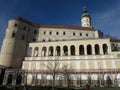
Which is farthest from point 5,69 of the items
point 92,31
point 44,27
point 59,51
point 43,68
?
point 92,31

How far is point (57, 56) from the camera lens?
48.8 m

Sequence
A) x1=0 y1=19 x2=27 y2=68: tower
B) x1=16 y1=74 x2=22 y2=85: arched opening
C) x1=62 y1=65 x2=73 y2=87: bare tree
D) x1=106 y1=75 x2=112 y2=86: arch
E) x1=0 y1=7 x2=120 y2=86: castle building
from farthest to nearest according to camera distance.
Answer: x1=0 y1=19 x2=27 y2=68: tower, x1=16 y1=74 x2=22 y2=85: arched opening, x1=0 y1=7 x2=120 y2=86: castle building, x1=62 y1=65 x2=73 y2=87: bare tree, x1=106 y1=75 x2=112 y2=86: arch

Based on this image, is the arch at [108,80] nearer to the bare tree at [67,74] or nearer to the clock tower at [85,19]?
the bare tree at [67,74]

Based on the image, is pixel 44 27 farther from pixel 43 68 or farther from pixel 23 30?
pixel 43 68

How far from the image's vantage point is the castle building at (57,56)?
42188 millimetres

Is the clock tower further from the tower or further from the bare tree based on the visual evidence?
the bare tree

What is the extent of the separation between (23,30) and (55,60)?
20309 millimetres

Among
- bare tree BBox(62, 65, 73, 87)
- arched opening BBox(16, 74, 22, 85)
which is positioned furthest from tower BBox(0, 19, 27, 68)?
bare tree BBox(62, 65, 73, 87)

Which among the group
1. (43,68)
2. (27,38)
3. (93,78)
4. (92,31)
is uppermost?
(92,31)

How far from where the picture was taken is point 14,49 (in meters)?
51.5

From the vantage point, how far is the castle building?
42188 mm

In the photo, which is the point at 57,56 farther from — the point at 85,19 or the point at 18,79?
the point at 85,19

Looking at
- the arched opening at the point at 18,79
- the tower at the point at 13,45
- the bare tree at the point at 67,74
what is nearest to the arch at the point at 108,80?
the bare tree at the point at 67,74

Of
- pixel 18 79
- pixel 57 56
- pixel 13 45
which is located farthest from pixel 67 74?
pixel 13 45
